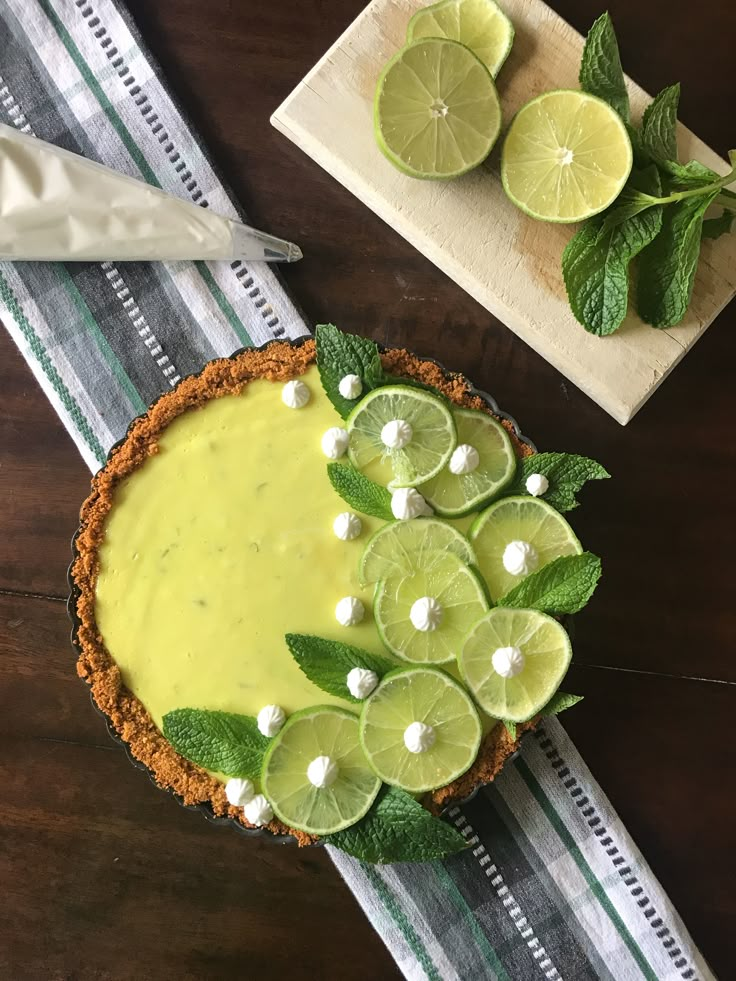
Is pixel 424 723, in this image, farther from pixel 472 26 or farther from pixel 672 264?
pixel 472 26

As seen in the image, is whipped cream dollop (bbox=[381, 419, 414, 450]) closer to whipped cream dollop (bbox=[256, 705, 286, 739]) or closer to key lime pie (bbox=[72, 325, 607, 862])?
key lime pie (bbox=[72, 325, 607, 862])

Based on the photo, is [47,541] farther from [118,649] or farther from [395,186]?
[395,186]

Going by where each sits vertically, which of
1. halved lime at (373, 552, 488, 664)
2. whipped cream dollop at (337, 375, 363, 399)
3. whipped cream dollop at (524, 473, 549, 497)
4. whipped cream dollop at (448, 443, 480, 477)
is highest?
whipped cream dollop at (524, 473, 549, 497)

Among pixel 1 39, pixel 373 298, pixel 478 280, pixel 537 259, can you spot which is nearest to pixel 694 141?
pixel 537 259

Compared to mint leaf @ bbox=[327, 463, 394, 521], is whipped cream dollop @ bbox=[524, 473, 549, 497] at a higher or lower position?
higher

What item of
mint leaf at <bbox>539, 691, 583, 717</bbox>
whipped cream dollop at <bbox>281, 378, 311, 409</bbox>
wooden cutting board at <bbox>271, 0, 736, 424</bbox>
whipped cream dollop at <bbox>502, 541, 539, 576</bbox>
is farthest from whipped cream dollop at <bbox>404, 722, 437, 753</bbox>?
wooden cutting board at <bbox>271, 0, 736, 424</bbox>

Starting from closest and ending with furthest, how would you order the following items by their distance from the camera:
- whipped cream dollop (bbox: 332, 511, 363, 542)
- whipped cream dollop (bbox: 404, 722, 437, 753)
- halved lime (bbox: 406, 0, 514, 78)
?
whipped cream dollop (bbox: 404, 722, 437, 753)
whipped cream dollop (bbox: 332, 511, 363, 542)
halved lime (bbox: 406, 0, 514, 78)
